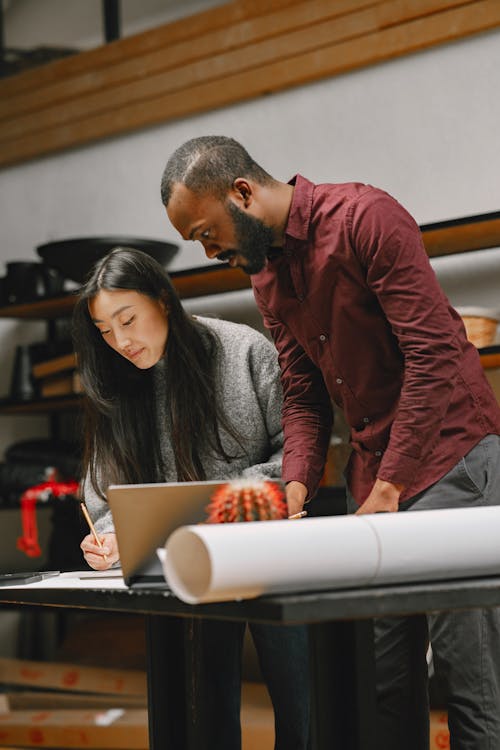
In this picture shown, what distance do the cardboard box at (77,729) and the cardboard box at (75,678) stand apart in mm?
144

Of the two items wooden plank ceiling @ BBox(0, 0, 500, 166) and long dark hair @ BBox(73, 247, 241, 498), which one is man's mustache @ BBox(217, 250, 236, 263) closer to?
long dark hair @ BBox(73, 247, 241, 498)

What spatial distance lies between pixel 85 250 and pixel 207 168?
1692 mm

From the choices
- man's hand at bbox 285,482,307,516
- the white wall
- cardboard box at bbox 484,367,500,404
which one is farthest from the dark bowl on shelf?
man's hand at bbox 285,482,307,516

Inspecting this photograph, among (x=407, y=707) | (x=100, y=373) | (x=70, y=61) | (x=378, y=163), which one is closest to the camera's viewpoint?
(x=407, y=707)

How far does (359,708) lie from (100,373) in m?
1.00

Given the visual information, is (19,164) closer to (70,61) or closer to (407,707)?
(70,61)

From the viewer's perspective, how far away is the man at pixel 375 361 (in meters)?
1.53

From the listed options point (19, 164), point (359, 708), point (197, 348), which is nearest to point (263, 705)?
point (197, 348)

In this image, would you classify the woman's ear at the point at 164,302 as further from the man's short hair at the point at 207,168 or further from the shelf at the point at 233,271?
the shelf at the point at 233,271

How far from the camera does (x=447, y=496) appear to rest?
1.65 meters

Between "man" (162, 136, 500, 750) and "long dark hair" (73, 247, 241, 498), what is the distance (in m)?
0.20

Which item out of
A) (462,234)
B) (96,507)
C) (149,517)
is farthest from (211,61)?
(149,517)

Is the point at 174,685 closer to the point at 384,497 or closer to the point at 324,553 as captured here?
the point at 384,497

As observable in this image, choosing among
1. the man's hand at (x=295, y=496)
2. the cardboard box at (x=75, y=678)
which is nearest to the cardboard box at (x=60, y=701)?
the cardboard box at (x=75, y=678)
